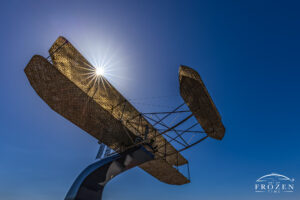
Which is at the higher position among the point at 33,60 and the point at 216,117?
the point at 33,60

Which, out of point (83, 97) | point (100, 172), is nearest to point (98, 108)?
point (83, 97)

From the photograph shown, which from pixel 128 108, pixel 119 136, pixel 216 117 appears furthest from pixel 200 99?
pixel 119 136

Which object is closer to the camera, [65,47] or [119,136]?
[65,47]

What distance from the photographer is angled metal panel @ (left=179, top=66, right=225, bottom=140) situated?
24.5ft

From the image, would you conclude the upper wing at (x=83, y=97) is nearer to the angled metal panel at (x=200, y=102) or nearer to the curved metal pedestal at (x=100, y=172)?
the curved metal pedestal at (x=100, y=172)

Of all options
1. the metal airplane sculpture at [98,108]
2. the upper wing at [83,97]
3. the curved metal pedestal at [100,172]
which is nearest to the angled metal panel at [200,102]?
the metal airplane sculpture at [98,108]

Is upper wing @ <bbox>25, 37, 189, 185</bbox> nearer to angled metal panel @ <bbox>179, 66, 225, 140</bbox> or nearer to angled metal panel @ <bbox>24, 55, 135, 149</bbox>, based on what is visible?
angled metal panel @ <bbox>24, 55, 135, 149</bbox>

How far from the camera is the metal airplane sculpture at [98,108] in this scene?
7027 millimetres

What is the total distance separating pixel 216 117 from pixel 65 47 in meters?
8.65

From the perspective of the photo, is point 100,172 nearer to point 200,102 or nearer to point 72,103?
point 72,103

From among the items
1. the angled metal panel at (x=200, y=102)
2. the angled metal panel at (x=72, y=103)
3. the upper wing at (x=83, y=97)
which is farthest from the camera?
the angled metal panel at (x=200, y=102)

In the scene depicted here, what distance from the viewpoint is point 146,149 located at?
10.1 meters

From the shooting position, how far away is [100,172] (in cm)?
850

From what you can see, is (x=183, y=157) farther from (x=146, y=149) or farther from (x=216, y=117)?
(x=216, y=117)
